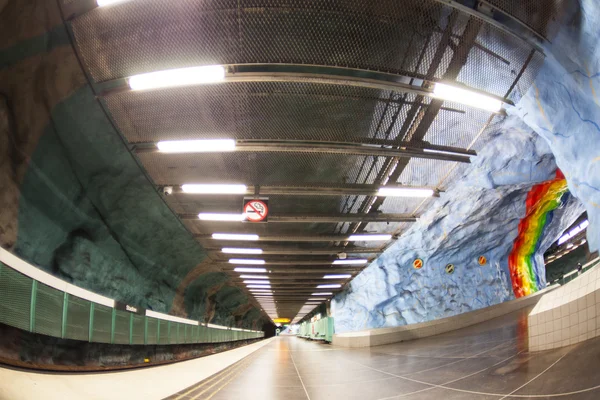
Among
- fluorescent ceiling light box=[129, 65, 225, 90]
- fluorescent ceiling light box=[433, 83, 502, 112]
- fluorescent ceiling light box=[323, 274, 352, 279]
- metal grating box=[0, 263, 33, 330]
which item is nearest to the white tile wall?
fluorescent ceiling light box=[433, 83, 502, 112]

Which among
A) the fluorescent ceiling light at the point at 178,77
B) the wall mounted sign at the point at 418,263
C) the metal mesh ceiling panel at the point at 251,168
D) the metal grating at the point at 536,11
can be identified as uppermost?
A: the metal grating at the point at 536,11

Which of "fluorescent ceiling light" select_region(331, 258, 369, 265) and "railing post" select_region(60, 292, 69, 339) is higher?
"fluorescent ceiling light" select_region(331, 258, 369, 265)

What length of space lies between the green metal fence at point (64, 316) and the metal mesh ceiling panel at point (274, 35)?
12.6 feet

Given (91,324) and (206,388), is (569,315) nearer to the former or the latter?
(206,388)

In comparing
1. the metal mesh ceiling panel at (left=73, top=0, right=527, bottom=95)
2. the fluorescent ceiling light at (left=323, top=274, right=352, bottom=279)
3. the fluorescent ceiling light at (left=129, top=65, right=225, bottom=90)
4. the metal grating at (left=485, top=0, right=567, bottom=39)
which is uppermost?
the metal grating at (left=485, top=0, right=567, bottom=39)

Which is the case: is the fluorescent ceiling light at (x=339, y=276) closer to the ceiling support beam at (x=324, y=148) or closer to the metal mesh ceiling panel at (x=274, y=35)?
the ceiling support beam at (x=324, y=148)

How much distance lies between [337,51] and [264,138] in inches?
90.2

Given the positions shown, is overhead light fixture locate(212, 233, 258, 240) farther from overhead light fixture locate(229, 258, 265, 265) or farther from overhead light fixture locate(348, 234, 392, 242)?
overhead light fixture locate(348, 234, 392, 242)

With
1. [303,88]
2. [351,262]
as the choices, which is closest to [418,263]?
[351,262]

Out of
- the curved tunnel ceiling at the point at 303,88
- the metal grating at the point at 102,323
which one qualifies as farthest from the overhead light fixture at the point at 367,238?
the metal grating at the point at 102,323

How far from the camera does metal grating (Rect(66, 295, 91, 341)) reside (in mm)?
7371

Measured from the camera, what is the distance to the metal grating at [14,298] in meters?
5.33

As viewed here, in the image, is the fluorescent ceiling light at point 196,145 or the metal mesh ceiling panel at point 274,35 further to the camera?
the fluorescent ceiling light at point 196,145

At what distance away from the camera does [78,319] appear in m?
7.70
